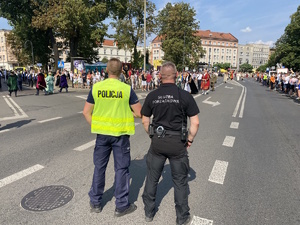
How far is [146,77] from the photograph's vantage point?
71.1ft

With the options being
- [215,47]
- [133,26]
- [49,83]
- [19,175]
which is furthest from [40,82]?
[215,47]

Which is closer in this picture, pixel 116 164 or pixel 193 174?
pixel 116 164

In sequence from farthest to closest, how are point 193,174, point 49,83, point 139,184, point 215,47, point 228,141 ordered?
point 215,47 → point 49,83 → point 228,141 → point 193,174 → point 139,184

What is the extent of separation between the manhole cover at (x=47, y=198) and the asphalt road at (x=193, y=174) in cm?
8

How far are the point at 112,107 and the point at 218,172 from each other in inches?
96.1

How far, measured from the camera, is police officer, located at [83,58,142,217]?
2.90 meters

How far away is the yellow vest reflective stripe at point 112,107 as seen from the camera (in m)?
2.88

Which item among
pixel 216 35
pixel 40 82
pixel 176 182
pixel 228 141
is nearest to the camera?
pixel 176 182

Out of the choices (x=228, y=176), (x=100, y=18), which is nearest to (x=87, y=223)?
(x=228, y=176)

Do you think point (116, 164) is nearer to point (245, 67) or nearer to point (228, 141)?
point (228, 141)

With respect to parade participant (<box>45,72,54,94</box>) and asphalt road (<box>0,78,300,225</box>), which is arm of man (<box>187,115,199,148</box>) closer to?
asphalt road (<box>0,78,300,225</box>)

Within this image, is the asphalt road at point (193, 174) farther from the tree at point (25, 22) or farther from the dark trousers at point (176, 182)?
the tree at point (25, 22)

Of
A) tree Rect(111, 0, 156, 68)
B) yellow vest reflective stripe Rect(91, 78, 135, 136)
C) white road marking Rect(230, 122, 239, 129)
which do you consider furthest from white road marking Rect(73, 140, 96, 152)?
tree Rect(111, 0, 156, 68)

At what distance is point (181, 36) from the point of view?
2044 inches
